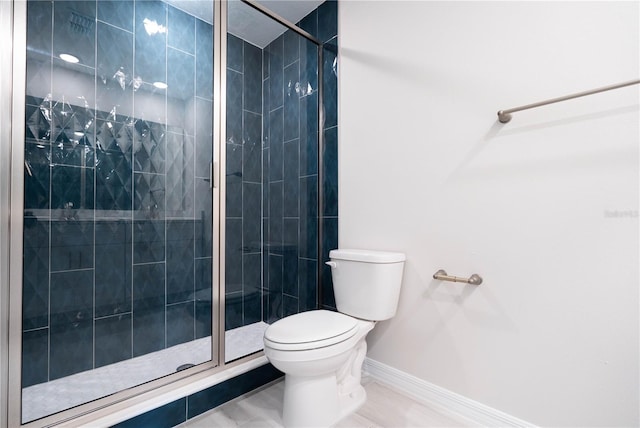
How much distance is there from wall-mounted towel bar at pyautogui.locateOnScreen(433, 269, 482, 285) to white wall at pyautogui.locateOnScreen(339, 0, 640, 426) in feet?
0.10

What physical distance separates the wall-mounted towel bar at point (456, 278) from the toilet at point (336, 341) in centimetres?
19

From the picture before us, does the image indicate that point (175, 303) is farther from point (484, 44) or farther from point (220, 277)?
point (484, 44)

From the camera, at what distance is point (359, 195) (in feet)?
6.11

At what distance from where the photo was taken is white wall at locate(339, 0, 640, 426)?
107cm

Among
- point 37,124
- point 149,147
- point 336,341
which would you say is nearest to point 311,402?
point 336,341

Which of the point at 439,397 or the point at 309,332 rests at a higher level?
the point at 309,332

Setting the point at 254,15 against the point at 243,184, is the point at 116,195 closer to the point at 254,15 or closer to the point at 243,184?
the point at 243,184

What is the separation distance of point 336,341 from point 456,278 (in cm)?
61

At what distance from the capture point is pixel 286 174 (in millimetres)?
2137

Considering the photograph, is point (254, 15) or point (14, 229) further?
point (254, 15)

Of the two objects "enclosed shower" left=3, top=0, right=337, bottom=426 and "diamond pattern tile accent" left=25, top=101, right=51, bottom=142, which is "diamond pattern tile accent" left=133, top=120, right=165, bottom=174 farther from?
"diamond pattern tile accent" left=25, top=101, right=51, bottom=142

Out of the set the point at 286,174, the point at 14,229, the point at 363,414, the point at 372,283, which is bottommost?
the point at 363,414

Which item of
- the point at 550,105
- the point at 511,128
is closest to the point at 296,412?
the point at 511,128

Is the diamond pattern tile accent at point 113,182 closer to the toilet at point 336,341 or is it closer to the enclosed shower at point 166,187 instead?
the enclosed shower at point 166,187
